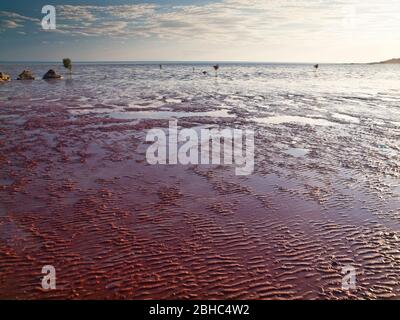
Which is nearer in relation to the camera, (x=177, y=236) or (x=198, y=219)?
(x=177, y=236)

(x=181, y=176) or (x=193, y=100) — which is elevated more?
(x=193, y=100)

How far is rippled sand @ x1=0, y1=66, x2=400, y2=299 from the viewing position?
21.7 ft

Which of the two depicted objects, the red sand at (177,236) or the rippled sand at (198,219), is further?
the rippled sand at (198,219)

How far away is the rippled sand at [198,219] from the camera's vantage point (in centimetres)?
662

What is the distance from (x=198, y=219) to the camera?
30.0ft

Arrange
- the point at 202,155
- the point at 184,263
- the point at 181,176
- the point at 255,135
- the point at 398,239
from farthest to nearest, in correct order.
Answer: the point at 255,135, the point at 202,155, the point at 181,176, the point at 398,239, the point at 184,263

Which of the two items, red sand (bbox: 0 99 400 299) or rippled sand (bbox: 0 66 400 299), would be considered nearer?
red sand (bbox: 0 99 400 299)

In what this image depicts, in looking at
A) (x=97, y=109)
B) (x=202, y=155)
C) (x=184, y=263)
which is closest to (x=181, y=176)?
(x=202, y=155)

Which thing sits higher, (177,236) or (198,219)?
(198,219)
